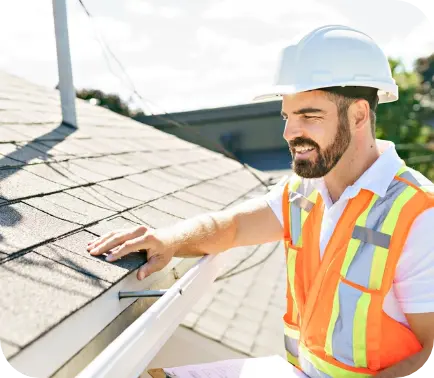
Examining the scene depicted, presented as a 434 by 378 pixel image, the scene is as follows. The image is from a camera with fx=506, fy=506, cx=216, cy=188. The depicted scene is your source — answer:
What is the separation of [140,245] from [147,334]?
489mm

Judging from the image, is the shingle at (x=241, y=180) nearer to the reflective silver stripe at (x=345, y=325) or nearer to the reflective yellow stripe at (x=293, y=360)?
the reflective yellow stripe at (x=293, y=360)

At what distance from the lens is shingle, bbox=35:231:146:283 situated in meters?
1.77

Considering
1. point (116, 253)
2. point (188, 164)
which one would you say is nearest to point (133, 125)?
point (188, 164)

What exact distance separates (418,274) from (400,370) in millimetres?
367

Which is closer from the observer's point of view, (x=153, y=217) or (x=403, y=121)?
(x=153, y=217)

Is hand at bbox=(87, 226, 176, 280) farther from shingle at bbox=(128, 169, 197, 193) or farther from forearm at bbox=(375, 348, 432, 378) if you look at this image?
shingle at bbox=(128, 169, 197, 193)

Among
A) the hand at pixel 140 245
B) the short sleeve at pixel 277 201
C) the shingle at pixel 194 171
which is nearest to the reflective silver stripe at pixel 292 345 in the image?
the short sleeve at pixel 277 201

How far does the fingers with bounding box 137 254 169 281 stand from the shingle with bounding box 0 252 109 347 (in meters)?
0.29

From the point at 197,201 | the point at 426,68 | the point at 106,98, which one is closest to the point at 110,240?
the point at 197,201

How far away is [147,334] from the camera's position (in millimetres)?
1680

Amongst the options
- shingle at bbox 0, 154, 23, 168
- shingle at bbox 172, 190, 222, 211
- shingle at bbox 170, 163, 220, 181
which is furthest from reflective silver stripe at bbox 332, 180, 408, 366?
shingle at bbox 170, 163, 220, 181

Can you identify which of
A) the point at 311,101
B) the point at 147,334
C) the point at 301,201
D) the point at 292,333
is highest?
the point at 311,101

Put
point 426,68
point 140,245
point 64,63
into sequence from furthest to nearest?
point 426,68 < point 64,63 < point 140,245

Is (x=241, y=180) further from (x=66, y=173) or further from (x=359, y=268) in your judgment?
(x=359, y=268)
